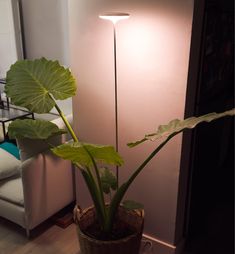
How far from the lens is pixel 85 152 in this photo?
4.81ft

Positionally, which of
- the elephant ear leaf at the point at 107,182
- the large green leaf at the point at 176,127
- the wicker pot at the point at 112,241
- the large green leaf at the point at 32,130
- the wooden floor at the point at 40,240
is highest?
the large green leaf at the point at 176,127

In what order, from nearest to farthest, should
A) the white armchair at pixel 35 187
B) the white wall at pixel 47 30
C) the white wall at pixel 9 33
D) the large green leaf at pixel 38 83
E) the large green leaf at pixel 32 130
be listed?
1. the large green leaf at pixel 38 83
2. the large green leaf at pixel 32 130
3. the white armchair at pixel 35 187
4. the white wall at pixel 47 30
5. the white wall at pixel 9 33

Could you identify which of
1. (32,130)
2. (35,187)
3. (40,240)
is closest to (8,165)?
(35,187)

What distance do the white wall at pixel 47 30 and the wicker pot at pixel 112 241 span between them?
1303 millimetres

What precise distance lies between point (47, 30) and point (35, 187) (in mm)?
1572

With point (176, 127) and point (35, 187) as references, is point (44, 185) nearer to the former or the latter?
point (35, 187)

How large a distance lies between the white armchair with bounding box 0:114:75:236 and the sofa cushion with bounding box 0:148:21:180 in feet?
0.22

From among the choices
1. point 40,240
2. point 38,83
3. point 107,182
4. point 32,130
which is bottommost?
point 40,240

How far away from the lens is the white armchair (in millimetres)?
2084

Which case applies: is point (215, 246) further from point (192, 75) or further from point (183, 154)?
point (192, 75)

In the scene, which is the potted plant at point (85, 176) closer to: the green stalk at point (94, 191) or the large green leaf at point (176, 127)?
the green stalk at point (94, 191)

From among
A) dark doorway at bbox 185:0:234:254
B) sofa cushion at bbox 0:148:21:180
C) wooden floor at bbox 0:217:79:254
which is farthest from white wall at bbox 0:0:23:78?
dark doorway at bbox 185:0:234:254

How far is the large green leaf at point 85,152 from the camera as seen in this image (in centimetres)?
142

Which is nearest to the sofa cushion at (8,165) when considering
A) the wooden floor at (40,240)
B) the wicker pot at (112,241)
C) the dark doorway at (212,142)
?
the wooden floor at (40,240)
